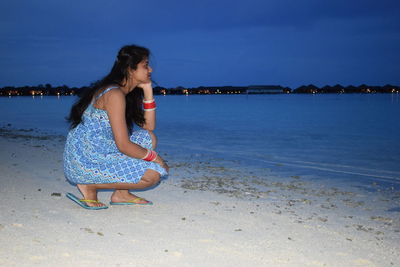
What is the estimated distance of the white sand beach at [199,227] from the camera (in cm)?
306

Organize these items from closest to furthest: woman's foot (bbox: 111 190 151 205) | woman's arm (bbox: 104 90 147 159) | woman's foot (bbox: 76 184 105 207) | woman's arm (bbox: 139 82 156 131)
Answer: woman's arm (bbox: 104 90 147 159)
woman's foot (bbox: 76 184 105 207)
woman's arm (bbox: 139 82 156 131)
woman's foot (bbox: 111 190 151 205)

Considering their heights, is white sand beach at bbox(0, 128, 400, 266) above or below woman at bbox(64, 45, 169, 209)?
below

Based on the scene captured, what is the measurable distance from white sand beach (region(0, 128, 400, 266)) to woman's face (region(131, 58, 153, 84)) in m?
1.34

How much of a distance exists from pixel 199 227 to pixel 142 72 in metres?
1.56

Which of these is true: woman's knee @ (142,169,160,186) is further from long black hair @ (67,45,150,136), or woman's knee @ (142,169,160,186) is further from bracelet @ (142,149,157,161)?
long black hair @ (67,45,150,136)

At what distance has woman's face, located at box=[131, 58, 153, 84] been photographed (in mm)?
3992

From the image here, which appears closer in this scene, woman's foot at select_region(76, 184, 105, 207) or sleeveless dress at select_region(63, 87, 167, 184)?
sleeveless dress at select_region(63, 87, 167, 184)

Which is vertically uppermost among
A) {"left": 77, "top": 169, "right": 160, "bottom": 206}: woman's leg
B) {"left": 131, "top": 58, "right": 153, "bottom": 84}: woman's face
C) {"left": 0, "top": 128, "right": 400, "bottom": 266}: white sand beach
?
{"left": 131, "top": 58, "right": 153, "bottom": 84}: woman's face

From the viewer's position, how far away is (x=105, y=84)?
390 cm

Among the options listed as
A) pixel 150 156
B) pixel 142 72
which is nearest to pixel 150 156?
pixel 150 156

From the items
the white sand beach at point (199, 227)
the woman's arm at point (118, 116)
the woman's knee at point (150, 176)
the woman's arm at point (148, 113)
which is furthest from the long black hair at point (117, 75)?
the white sand beach at point (199, 227)

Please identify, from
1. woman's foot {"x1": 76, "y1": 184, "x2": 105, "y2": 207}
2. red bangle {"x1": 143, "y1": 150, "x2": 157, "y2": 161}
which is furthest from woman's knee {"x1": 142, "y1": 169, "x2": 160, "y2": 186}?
woman's foot {"x1": 76, "y1": 184, "x2": 105, "y2": 207}

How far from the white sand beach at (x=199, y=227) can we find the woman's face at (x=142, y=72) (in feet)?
4.38

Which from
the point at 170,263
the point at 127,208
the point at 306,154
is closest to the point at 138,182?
the point at 127,208
